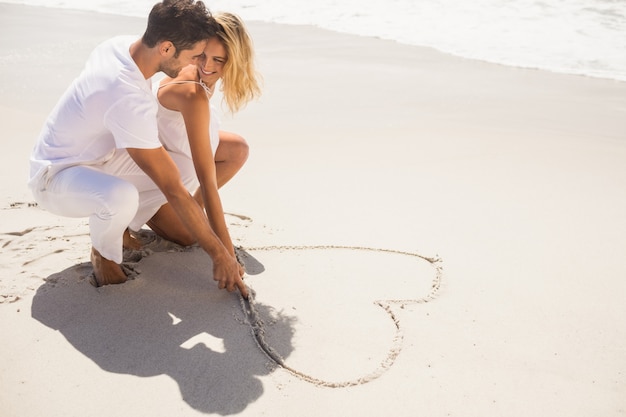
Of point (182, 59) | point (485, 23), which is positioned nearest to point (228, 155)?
point (182, 59)

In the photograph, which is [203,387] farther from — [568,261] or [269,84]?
[269,84]

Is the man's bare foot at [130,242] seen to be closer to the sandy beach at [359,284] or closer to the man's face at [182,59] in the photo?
the sandy beach at [359,284]

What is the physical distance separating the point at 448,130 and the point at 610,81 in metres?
2.45

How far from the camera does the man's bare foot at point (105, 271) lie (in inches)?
102

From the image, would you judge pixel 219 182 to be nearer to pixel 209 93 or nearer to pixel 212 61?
pixel 209 93

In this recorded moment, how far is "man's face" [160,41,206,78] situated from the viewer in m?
2.36

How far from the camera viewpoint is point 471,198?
11.7 feet

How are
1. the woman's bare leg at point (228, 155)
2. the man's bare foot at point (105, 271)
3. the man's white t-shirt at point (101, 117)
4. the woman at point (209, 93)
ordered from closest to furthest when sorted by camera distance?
the man's white t-shirt at point (101, 117), the woman at point (209, 93), the man's bare foot at point (105, 271), the woman's bare leg at point (228, 155)

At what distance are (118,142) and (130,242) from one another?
77cm

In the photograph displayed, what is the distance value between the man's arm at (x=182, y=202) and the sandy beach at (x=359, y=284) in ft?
0.74

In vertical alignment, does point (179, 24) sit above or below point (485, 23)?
above

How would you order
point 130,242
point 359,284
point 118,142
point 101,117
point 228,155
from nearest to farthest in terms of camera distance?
point 118,142, point 101,117, point 359,284, point 130,242, point 228,155

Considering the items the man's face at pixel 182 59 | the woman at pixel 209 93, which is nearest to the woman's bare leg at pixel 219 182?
the woman at pixel 209 93

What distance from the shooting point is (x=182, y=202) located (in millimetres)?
2303
